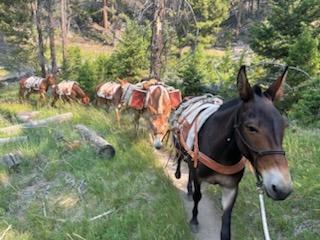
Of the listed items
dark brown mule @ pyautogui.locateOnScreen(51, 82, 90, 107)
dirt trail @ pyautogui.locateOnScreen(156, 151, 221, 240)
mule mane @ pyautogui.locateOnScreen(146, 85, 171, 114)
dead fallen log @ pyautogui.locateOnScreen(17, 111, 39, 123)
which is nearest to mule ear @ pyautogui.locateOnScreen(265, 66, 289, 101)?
dirt trail @ pyautogui.locateOnScreen(156, 151, 221, 240)

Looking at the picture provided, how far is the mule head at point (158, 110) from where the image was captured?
734cm

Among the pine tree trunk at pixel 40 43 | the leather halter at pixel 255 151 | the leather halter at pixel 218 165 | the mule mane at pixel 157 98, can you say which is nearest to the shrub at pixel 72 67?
the pine tree trunk at pixel 40 43

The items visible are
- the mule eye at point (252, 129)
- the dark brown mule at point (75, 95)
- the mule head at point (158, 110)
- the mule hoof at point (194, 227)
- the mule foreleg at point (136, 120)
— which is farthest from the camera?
the dark brown mule at point (75, 95)

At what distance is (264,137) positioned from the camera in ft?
9.87

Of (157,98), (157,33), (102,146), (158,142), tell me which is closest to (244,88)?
(158,142)

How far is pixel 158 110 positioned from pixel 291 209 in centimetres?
309

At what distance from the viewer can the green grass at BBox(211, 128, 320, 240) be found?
16.1ft

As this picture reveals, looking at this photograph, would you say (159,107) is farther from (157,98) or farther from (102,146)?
(102,146)

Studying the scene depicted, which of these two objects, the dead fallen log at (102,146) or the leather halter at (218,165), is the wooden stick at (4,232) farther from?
the dead fallen log at (102,146)

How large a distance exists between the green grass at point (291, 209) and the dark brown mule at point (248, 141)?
0.95 metres

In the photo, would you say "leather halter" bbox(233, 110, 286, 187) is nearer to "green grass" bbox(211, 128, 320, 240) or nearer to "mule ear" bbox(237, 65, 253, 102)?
"mule ear" bbox(237, 65, 253, 102)

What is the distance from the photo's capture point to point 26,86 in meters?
18.8

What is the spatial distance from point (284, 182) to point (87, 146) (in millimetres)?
5789

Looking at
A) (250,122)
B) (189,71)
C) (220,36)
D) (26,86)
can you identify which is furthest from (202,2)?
(250,122)
